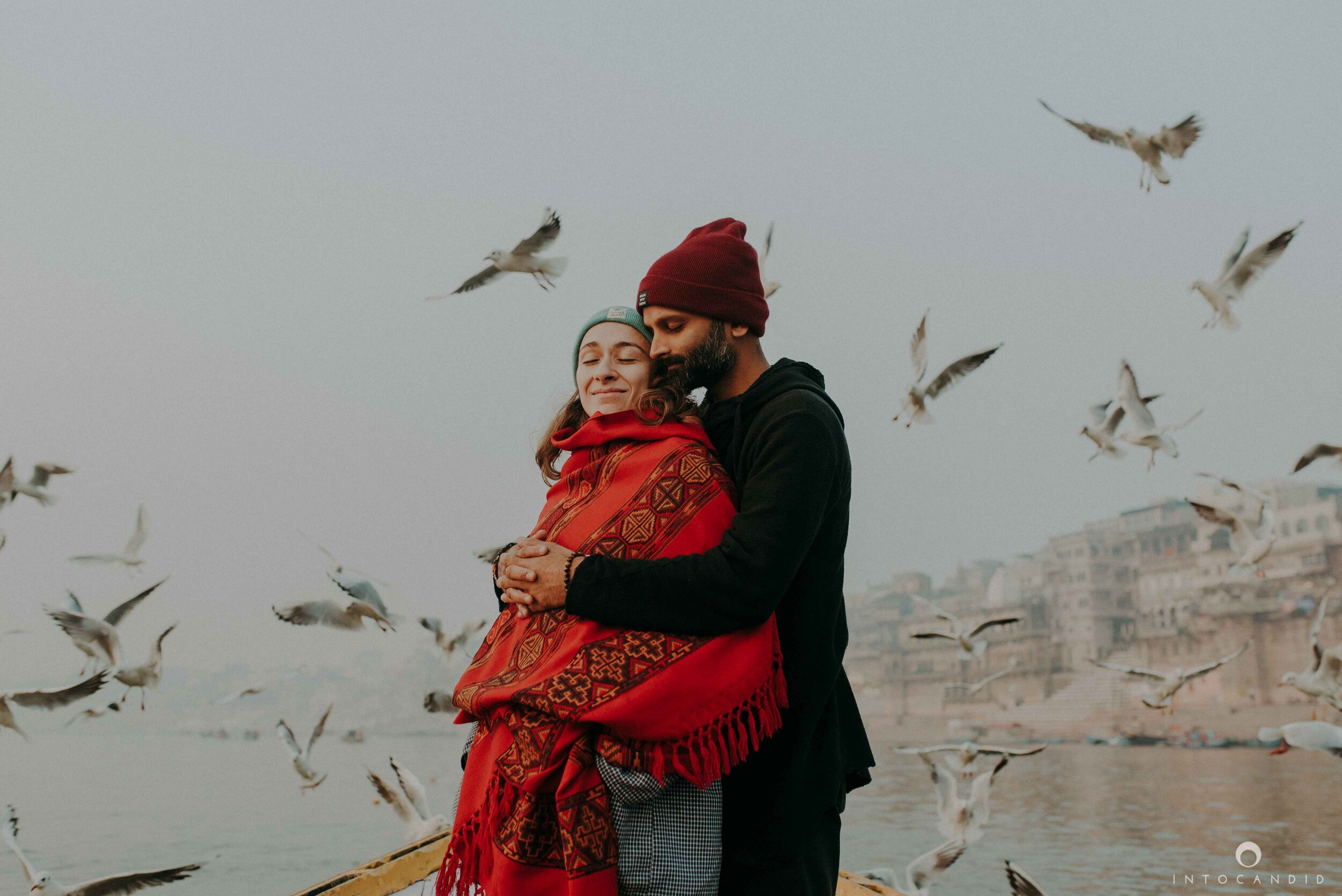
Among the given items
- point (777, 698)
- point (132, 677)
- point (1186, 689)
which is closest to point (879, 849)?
point (1186, 689)

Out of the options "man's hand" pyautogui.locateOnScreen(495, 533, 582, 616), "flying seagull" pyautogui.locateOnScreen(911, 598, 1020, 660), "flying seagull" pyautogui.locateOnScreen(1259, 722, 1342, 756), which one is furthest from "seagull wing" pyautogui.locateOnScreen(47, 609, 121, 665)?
"flying seagull" pyautogui.locateOnScreen(1259, 722, 1342, 756)

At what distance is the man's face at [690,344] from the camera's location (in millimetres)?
1688

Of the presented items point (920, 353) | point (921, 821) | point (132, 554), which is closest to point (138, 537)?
point (132, 554)

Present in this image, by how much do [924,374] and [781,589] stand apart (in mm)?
6425

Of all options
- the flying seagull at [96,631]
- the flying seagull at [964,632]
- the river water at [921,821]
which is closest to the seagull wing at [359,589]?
the flying seagull at [96,631]

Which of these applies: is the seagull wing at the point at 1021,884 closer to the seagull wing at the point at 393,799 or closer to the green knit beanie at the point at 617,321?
the seagull wing at the point at 393,799

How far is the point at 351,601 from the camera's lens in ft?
19.7

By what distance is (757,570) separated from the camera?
4.65ft

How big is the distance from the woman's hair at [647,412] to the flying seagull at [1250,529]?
658cm

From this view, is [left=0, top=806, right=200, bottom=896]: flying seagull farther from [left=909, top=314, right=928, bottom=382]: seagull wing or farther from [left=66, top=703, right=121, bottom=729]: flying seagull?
[left=909, top=314, right=928, bottom=382]: seagull wing

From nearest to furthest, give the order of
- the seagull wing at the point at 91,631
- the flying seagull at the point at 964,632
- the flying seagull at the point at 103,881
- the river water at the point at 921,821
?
1. the flying seagull at the point at 103,881
2. the seagull wing at the point at 91,631
3. the flying seagull at the point at 964,632
4. the river water at the point at 921,821

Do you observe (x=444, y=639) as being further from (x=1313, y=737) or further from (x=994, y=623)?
(x=1313, y=737)

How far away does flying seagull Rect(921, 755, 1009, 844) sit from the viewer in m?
7.46

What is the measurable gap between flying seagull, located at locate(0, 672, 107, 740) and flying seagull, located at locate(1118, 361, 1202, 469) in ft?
22.4
